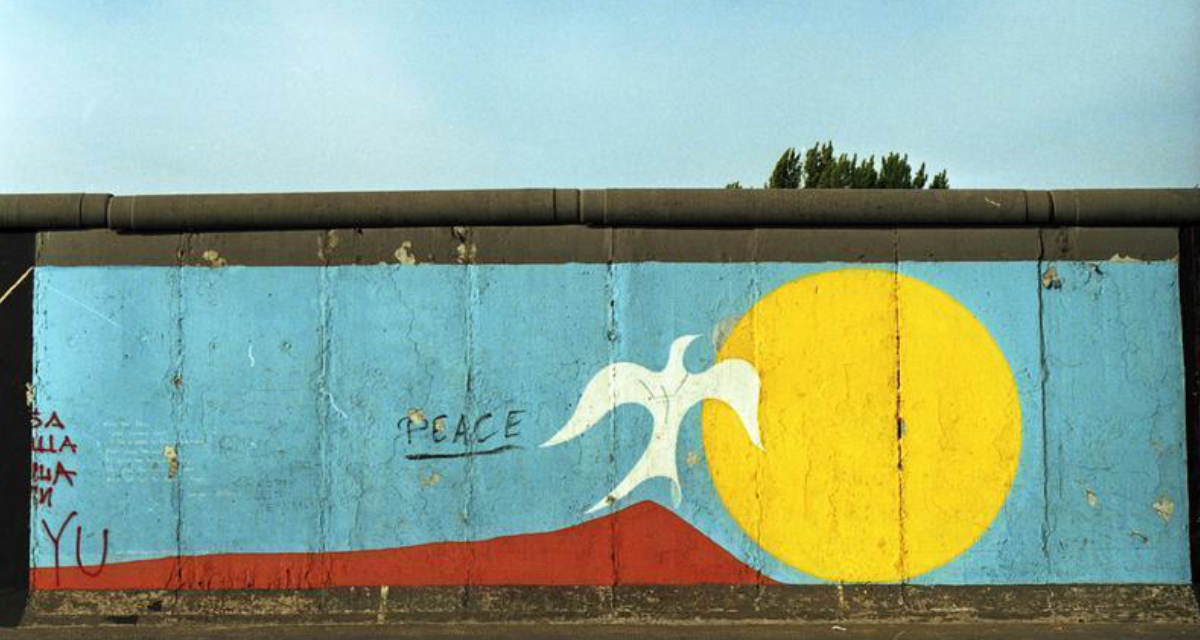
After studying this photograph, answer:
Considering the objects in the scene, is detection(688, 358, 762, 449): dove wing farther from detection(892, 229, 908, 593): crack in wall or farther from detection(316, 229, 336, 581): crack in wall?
detection(316, 229, 336, 581): crack in wall

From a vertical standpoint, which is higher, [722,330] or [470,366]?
[722,330]

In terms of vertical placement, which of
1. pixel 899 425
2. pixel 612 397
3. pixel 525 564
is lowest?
pixel 525 564

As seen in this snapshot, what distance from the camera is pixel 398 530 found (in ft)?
22.1

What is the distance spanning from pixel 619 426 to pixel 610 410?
143mm

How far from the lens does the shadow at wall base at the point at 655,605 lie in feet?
21.8

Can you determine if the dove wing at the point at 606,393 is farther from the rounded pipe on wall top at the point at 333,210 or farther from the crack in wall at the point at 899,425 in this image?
the crack in wall at the point at 899,425

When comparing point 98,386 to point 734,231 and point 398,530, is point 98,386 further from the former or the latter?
point 734,231

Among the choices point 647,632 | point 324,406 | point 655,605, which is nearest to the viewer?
point 647,632

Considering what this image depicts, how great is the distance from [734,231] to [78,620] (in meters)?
5.98

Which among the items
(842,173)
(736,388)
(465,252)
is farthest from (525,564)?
(842,173)

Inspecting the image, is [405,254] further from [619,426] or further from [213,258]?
[619,426]

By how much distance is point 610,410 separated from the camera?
6734 mm

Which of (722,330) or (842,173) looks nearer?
(722,330)

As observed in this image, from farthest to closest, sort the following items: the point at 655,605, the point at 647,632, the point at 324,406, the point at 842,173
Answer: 1. the point at 842,173
2. the point at 324,406
3. the point at 655,605
4. the point at 647,632
